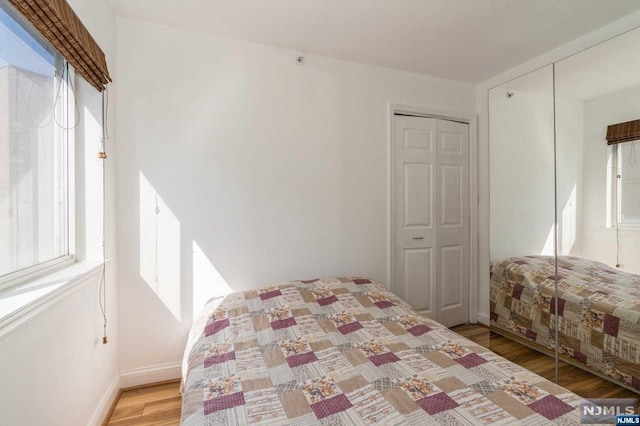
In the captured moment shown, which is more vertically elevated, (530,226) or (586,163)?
(586,163)

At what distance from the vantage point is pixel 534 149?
2514mm

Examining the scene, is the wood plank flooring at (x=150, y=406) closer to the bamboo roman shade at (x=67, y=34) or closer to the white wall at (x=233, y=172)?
the white wall at (x=233, y=172)

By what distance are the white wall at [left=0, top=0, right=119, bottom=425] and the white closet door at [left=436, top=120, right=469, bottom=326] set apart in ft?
9.26

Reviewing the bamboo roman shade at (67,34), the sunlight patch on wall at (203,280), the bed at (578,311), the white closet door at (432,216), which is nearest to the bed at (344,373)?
the sunlight patch on wall at (203,280)

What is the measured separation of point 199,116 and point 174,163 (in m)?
0.40

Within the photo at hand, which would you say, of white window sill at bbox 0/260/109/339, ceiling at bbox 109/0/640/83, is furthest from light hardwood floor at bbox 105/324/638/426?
ceiling at bbox 109/0/640/83

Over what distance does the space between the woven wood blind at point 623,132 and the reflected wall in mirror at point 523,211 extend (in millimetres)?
398

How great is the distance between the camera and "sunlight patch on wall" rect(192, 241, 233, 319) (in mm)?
2145

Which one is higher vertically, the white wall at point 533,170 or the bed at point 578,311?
the white wall at point 533,170

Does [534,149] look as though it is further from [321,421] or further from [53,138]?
[53,138]

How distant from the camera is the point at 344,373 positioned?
1301 mm

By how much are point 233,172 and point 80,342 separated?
1.37 m

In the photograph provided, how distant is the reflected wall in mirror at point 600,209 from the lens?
186 centimetres

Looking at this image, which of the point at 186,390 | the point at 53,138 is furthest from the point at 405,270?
the point at 53,138
